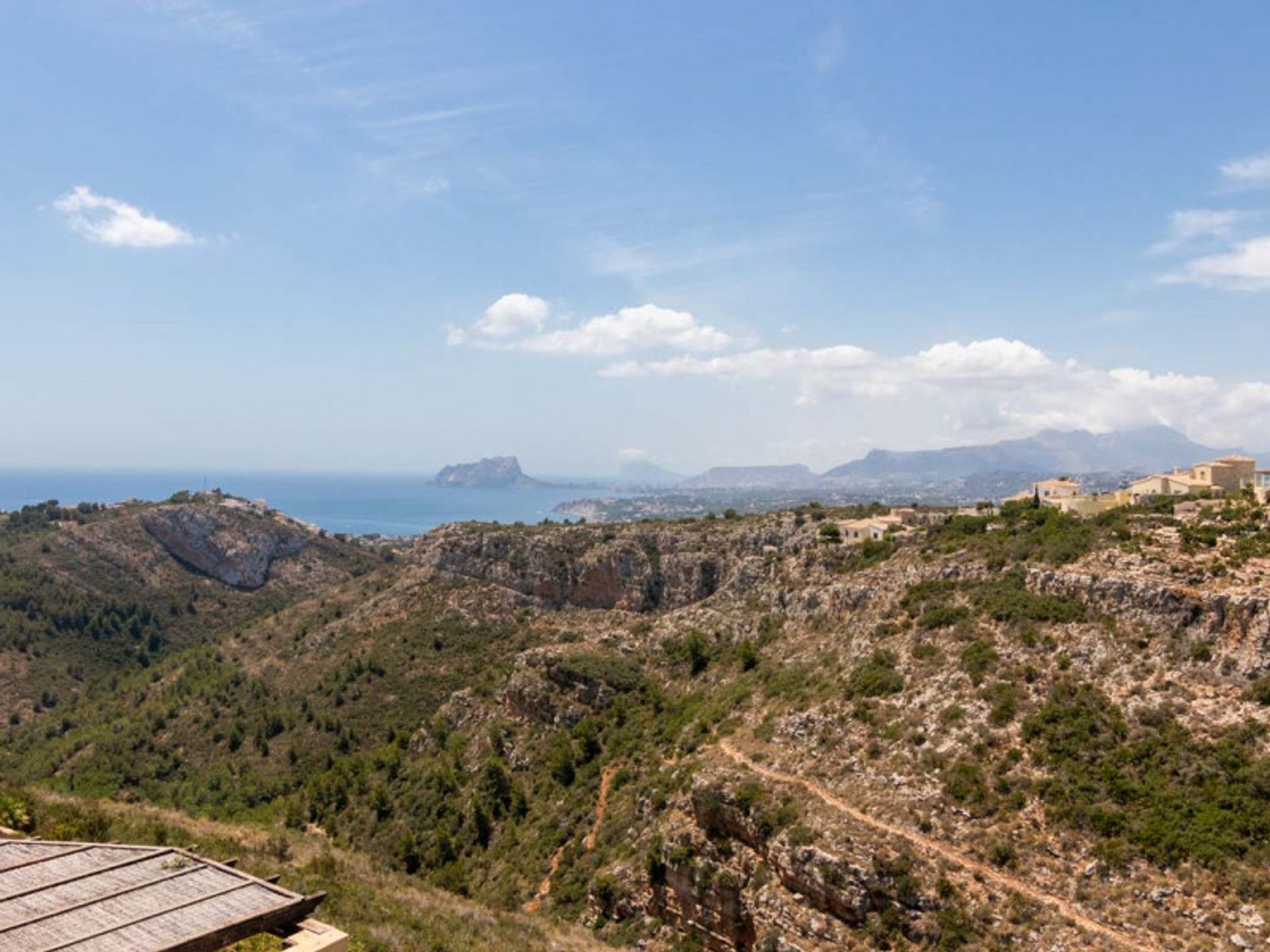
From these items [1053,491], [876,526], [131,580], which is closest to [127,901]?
[876,526]

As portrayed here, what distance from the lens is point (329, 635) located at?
220 feet

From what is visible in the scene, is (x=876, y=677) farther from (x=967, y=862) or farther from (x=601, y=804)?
(x=601, y=804)

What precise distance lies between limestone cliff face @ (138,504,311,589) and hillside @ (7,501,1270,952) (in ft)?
149

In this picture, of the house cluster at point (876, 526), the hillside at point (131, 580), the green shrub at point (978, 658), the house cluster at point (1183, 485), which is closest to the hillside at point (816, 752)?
the green shrub at point (978, 658)

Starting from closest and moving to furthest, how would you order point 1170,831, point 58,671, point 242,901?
1. point 242,901
2. point 1170,831
3. point 58,671

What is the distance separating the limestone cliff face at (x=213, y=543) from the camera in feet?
352

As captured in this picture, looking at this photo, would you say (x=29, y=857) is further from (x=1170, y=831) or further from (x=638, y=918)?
(x=1170, y=831)

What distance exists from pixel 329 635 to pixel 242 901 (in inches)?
2252

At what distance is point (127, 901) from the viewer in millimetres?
→ 13625

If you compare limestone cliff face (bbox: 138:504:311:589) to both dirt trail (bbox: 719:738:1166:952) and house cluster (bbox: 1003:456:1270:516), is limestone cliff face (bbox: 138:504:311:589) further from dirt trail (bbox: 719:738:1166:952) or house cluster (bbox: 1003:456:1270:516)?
house cluster (bbox: 1003:456:1270:516)

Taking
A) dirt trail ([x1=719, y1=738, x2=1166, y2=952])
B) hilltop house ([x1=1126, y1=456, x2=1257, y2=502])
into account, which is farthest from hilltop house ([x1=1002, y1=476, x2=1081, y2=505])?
dirt trail ([x1=719, y1=738, x2=1166, y2=952])

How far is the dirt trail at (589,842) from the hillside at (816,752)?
16 centimetres

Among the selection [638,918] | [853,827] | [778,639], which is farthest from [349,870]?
[778,639]

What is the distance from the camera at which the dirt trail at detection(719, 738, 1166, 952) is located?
67.4ft
